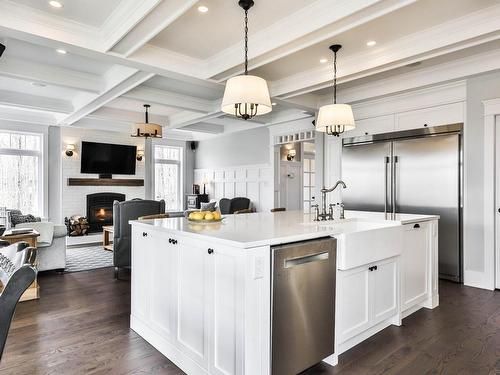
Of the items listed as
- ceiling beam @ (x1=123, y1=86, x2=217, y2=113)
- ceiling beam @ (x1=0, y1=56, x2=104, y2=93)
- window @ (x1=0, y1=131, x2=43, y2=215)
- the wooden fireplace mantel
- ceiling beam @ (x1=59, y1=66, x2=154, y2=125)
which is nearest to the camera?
ceiling beam @ (x1=0, y1=56, x2=104, y2=93)

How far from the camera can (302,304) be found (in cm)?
206

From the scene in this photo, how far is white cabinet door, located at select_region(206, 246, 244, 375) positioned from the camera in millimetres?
1832

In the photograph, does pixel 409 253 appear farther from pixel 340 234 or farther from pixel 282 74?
pixel 282 74

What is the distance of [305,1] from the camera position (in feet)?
A: 9.96

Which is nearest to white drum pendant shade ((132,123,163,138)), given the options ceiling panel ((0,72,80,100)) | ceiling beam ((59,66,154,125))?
ceiling beam ((59,66,154,125))

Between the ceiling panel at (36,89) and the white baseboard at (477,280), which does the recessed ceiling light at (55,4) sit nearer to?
the ceiling panel at (36,89)

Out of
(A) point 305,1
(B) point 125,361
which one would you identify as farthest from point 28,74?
(B) point 125,361

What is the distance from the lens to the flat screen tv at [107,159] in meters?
8.16

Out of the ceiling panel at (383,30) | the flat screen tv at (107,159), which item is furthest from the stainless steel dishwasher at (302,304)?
the flat screen tv at (107,159)

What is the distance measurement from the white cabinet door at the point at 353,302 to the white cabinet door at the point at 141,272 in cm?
146

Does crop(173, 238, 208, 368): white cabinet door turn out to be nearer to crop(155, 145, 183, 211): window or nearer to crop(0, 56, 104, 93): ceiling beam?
crop(0, 56, 104, 93): ceiling beam

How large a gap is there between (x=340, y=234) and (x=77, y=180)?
748 centimetres

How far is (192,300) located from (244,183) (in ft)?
20.5

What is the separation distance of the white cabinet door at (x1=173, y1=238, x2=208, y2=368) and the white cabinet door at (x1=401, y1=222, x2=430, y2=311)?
71.8 inches
